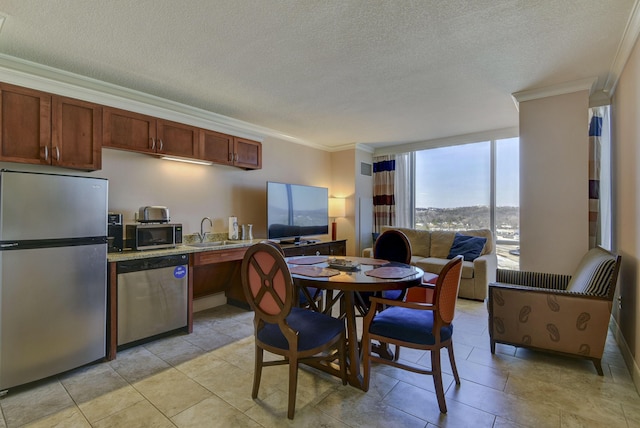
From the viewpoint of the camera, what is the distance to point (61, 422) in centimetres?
175

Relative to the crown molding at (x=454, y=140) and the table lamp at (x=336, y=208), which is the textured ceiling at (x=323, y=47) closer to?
the crown molding at (x=454, y=140)

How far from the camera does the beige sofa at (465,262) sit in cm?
406

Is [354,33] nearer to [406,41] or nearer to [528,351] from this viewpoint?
[406,41]

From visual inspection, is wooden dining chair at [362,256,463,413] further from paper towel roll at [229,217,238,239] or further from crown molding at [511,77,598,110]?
paper towel roll at [229,217,238,239]

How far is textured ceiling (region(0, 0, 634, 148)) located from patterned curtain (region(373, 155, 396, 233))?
2316mm

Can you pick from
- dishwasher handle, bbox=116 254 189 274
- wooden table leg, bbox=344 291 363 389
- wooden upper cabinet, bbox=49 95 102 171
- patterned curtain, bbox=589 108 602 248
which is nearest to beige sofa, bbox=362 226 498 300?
patterned curtain, bbox=589 108 602 248

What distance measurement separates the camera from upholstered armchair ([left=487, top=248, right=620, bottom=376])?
7.19ft

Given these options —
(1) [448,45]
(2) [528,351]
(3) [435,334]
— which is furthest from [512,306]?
(1) [448,45]

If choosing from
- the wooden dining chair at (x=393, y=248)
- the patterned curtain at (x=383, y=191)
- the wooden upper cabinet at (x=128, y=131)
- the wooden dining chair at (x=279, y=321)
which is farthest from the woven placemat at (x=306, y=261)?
the patterned curtain at (x=383, y=191)

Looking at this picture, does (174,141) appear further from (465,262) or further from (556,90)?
(465,262)

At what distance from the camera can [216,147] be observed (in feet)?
12.0

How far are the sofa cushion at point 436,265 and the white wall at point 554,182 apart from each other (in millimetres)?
950

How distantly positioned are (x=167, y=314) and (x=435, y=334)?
2.47 m

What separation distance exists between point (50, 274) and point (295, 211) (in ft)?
9.43
